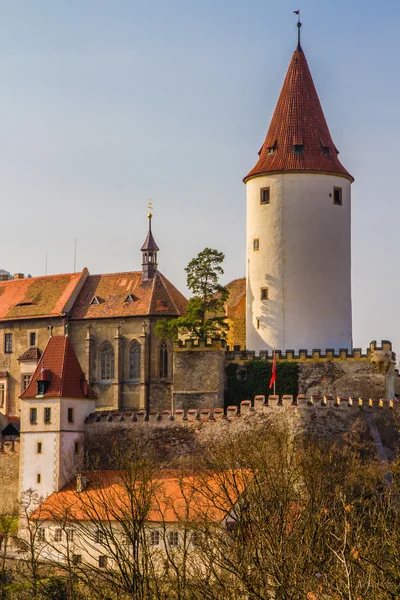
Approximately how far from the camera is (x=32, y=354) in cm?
8450

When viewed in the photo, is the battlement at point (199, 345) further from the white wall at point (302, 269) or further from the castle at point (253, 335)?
the white wall at point (302, 269)

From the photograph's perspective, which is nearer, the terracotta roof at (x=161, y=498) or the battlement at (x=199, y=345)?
the terracotta roof at (x=161, y=498)

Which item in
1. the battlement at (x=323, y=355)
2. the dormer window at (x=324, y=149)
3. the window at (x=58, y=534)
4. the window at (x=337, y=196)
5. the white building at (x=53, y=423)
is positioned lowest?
the window at (x=58, y=534)

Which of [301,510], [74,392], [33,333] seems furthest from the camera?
[33,333]

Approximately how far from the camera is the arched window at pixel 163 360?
265 feet

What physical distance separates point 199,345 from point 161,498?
14517 mm

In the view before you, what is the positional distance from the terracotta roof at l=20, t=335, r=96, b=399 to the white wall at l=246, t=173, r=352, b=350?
1095 centimetres

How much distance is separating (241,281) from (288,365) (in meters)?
12.2

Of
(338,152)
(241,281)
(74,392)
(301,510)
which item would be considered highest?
(338,152)

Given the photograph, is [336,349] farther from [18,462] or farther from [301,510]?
[301,510]

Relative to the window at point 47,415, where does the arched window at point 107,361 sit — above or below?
above

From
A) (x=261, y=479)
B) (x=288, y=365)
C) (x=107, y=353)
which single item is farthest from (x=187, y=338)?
(x=261, y=479)

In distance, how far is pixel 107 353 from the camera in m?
83.1

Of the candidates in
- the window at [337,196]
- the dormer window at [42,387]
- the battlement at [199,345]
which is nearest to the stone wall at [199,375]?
the battlement at [199,345]
